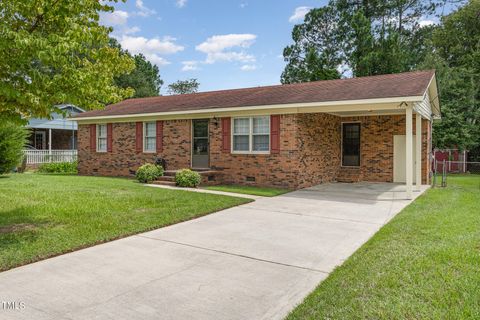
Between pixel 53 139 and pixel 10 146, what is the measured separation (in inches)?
604

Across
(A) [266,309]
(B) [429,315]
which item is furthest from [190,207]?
(B) [429,315]

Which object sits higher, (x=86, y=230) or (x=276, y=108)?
(x=276, y=108)

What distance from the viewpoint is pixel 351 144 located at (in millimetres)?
16016

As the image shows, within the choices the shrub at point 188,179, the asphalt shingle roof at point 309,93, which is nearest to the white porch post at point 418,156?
the asphalt shingle roof at point 309,93

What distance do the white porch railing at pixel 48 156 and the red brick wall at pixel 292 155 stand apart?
17.9 feet

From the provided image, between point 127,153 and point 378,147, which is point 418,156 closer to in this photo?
point 378,147

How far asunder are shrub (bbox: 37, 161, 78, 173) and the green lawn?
18285 mm

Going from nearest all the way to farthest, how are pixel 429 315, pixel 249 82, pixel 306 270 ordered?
pixel 429 315
pixel 306 270
pixel 249 82

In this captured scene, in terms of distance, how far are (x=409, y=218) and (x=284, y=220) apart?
251 cm

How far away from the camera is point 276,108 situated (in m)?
12.4

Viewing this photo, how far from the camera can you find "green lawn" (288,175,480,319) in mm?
3354

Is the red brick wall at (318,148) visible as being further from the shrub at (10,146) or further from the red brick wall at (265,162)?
the shrub at (10,146)

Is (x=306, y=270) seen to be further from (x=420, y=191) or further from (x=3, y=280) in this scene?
(x=420, y=191)

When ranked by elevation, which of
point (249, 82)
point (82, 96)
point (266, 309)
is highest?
point (249, 82)
